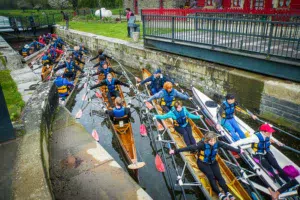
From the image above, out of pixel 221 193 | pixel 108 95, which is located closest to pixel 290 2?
pixel 108 95

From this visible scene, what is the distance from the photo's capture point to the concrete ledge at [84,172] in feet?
12.5

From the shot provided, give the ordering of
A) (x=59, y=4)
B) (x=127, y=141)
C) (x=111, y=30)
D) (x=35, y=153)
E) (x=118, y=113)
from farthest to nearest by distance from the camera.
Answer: (x=59, y=4)
(x=111, y=30)
(x=118, y=113)
(x=127, y=141)
(x=35, y=153)

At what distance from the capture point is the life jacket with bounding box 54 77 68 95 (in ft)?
34.8

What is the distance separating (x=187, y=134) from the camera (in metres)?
Result: 6.92

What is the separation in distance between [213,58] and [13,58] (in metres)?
9.49

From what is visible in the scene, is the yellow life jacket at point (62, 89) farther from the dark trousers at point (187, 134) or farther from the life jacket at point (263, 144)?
the life jacket at point (263, 144)

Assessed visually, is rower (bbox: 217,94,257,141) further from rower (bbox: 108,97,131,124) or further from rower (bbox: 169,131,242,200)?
rower (bbox: 108,97,131,124)

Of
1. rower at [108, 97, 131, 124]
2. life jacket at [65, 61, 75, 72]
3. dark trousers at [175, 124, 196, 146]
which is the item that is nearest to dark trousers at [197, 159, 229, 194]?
dark trousers at [175, 124, 196, 146]

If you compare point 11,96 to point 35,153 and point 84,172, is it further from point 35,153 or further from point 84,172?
point 84,172

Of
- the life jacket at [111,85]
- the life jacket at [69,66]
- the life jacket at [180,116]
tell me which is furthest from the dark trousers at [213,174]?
the life jacket at [69,66]

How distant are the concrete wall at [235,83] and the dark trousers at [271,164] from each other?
2.70 m

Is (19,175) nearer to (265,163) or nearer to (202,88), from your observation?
(265,163)

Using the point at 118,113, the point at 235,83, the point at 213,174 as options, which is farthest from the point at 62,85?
the point at 213,174

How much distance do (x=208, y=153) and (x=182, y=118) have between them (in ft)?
5.67
